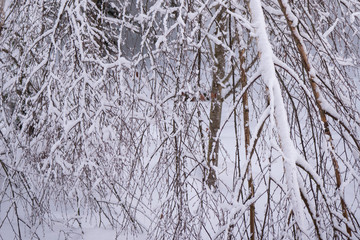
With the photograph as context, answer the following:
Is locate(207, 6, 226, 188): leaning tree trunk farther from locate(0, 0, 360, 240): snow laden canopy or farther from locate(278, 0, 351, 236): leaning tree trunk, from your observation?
locate(278, 0, 351, 236): leaning tree trunk

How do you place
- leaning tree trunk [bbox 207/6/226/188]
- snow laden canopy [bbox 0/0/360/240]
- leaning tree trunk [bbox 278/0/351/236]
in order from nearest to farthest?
snow laden canopy [bbox 0/0/360/240]
leaning tree trunk [bbox 278/0/351/236]
leaning tree trunk [bbox 207/6/226/188]

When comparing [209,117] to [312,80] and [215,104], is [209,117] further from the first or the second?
[215,104]

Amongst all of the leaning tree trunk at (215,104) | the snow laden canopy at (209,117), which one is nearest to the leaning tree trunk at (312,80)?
the snow laden canopy at (209,117)

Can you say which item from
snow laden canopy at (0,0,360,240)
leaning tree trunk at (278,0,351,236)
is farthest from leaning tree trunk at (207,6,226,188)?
leaning tree trunk at (278,0,351,236)

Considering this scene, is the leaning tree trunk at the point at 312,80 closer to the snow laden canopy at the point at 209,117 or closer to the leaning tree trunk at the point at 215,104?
the snow laden canopy at the point at 209,117

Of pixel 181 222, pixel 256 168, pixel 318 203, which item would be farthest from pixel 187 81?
pixel 256 168

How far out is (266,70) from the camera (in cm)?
125

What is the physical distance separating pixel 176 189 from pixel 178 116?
398 millimetres


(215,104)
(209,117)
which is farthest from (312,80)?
(215,104)

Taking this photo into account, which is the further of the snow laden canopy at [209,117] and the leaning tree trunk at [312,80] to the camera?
the leaning tree trunk at [312,80]

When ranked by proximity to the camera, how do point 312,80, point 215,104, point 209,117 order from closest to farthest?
1. point 312,80
2. point 209,117
3. point 215,104

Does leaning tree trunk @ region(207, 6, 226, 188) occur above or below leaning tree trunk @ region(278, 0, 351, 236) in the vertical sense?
above

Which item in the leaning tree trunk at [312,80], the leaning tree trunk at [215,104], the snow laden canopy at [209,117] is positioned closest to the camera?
the snow laden canopy at [209,117]

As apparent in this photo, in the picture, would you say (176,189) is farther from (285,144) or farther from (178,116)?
(285,144)
